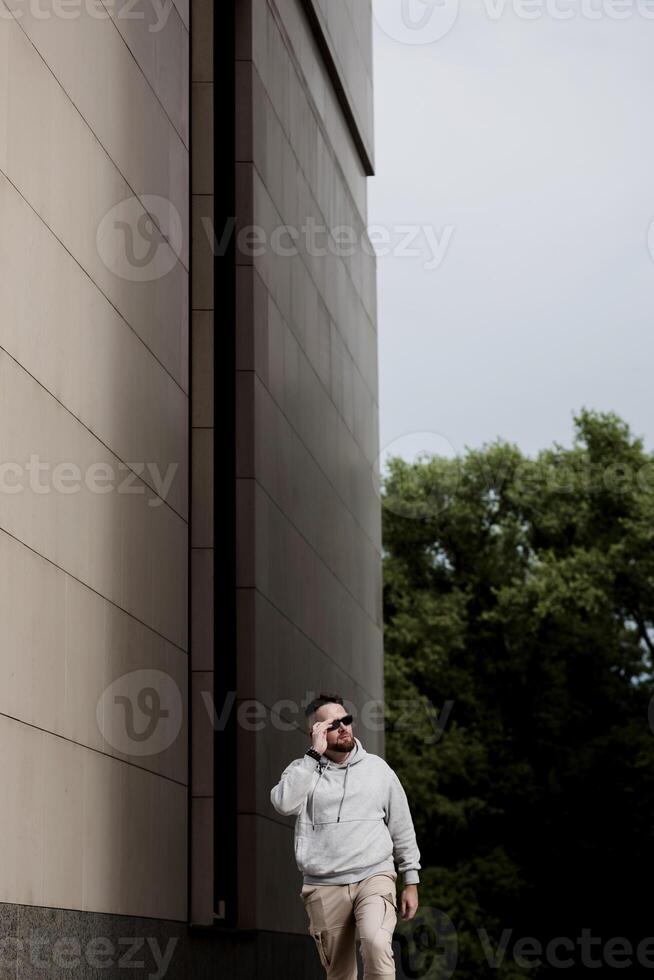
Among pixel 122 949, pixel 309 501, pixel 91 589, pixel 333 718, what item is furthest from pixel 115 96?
pixel 309 501

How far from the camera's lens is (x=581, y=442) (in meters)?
39.4

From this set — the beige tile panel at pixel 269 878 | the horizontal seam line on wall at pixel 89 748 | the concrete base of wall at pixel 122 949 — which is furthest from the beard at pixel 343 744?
the beige tile panel at pixel 269 878

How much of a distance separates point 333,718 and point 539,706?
29.1 m

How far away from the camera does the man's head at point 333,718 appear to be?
9.36 metres

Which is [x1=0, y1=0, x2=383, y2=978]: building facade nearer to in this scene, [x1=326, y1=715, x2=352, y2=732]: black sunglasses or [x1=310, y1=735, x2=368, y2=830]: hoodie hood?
[x1=310, y1=735, x2=368, y2=830]: hoodie hood

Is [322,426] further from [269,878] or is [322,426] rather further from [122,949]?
[122,949]

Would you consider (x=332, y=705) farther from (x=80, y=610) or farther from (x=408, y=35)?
(x=408, y=35)

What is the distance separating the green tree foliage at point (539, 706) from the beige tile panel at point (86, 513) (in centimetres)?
2432

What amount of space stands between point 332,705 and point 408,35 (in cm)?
1310

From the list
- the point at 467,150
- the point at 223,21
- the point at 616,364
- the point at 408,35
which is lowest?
the point at 223,21

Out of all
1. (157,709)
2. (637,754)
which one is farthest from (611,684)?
(157,709)

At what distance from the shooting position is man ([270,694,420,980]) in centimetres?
924

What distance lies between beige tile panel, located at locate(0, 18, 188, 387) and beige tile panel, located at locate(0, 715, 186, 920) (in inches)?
127

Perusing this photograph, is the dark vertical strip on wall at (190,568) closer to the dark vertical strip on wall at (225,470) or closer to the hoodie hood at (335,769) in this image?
the dark vertical strip on wall at (225,470)
